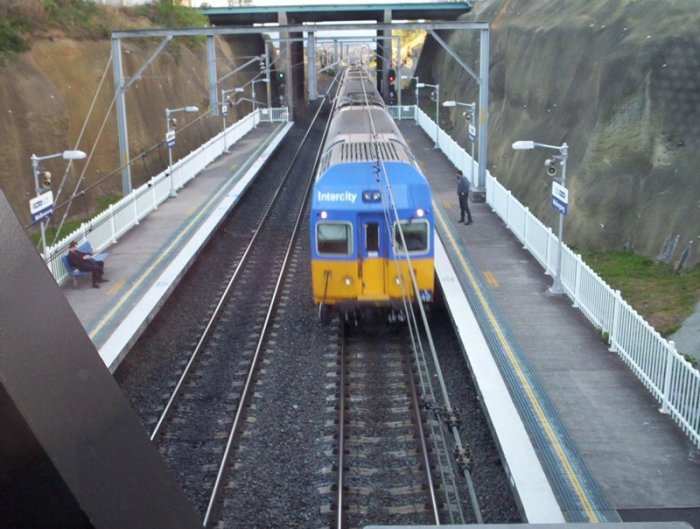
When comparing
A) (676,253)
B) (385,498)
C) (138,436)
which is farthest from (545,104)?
(138,436)

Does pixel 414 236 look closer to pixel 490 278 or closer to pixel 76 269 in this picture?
pixel 490 278

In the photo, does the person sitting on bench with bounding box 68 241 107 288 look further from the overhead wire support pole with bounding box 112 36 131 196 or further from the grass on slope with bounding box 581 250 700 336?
the grass on slope with bounding box 581 250 700 336

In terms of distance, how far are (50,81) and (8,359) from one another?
2921cm

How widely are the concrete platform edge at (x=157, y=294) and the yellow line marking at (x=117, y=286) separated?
25.7 inches

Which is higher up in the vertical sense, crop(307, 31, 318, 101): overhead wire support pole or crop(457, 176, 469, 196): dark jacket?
crop(307, 31, 318, 101): overhead wire support pole

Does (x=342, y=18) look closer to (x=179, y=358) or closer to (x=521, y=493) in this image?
(x=179, y=358)

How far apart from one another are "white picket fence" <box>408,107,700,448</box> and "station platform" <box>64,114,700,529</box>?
8.1 inches

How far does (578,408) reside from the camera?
34.6ft

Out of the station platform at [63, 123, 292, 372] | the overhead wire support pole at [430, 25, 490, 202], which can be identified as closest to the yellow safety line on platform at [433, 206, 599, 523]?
the station platform at [63, 123, 292, 372]

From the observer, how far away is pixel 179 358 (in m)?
13.6

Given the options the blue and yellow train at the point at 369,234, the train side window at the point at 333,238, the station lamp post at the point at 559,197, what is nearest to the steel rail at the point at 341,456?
the blue and yellow train at the point at 369,234

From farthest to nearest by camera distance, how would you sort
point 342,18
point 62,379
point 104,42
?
point 342,18
point 104,42
point 62,379

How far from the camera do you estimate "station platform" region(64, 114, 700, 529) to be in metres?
8.68

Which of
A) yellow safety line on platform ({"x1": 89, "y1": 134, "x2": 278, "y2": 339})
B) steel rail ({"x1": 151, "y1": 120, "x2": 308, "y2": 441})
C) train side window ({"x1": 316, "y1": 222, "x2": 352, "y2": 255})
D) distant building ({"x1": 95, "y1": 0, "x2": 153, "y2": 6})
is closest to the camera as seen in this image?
steel rail ({"x1": 151, "y1": 120, "x2": 308, "y2": 441})
